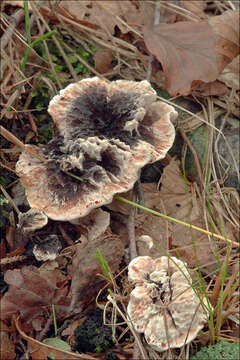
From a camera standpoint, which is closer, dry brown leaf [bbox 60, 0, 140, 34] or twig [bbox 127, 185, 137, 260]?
twig [bbox 127, 185, 137, 260]

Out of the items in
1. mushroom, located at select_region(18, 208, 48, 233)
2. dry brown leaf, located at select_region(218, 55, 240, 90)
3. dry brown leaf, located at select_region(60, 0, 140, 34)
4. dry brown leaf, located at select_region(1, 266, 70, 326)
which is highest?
dry brown leaf, located at select_region(60, 0, 140, 34)

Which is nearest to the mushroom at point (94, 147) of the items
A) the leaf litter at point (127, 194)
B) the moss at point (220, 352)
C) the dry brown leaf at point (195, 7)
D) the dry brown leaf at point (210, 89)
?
the leaf litter at point (127, 194)

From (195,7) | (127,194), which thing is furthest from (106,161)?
(195,7)

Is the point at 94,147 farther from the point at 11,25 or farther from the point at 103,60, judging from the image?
the point at 11,25

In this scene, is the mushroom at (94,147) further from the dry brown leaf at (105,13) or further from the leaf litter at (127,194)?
the dry brown leaf at (105,13)

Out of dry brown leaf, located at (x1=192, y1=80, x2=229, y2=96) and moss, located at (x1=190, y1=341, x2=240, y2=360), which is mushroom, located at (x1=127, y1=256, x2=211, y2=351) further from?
dry brown leaf, located at (x1=192, y1=80, x2=229, y2=96)

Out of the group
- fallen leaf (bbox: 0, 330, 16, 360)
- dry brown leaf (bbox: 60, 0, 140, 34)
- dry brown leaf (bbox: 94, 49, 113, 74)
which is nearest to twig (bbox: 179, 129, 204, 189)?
dry brown leaf (bbox: 94, 49, 113, 74)
